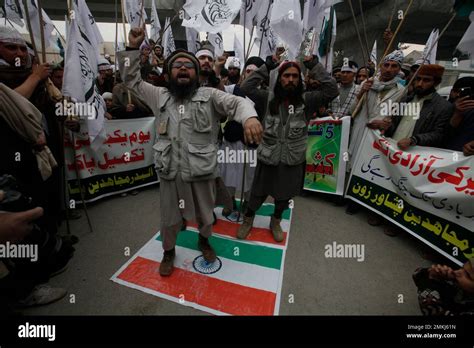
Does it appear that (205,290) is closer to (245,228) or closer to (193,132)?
(245,228)

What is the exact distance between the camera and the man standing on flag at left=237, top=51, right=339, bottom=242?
2654 mm

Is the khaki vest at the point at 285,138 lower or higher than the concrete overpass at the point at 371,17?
lower

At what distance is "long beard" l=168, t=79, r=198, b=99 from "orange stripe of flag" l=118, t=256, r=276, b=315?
177cm

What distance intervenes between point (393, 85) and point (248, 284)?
3.56m

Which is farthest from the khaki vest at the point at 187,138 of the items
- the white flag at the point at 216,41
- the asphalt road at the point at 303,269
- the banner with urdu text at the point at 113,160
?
the white flag at the point at 216,41

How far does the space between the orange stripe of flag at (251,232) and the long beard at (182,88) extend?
186cm

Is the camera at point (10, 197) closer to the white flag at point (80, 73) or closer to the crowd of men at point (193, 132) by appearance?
the crowd of men at point (193, 132)

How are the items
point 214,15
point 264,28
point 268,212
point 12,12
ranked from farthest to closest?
point 12,12 < point 264,28 < point 268,212 < point 214,15

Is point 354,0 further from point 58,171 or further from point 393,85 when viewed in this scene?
point 58,171

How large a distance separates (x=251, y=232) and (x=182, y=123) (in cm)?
181

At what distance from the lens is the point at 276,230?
316 cm

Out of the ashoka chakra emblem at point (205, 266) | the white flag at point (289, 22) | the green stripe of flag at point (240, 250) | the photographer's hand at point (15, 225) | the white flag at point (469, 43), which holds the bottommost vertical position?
the ashoka chakra emblem at point (205, 266)

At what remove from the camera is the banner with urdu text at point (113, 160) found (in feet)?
11.8

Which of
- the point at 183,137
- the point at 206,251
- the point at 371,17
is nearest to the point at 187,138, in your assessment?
the point at 183,137
